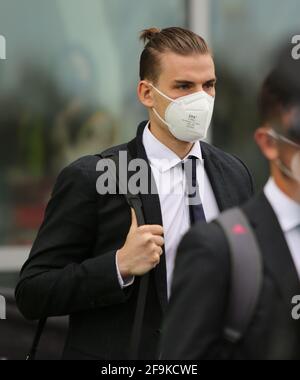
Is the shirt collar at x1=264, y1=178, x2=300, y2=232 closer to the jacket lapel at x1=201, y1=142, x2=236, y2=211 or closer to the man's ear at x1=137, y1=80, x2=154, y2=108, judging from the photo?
the jacket lapel at x1=201, y1=142, x2=236, y2=211

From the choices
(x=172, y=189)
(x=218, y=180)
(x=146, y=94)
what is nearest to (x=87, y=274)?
(x=172, y=189)

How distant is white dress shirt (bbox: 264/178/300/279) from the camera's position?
239 cm

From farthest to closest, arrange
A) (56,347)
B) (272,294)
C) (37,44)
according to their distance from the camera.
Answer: (37,44) → (56,347) → (272,294)

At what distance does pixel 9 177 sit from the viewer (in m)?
6.93

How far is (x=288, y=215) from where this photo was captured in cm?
240

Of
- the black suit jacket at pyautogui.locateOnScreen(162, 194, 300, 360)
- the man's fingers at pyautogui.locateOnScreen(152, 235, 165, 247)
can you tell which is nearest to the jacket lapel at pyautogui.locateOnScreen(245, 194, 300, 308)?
the black suit jacket at pyautogui.locateOnScreen(162, 194, 300, 360)

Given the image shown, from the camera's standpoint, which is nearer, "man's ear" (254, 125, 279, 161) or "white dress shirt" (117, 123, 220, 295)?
"man's ear" (254, 125, 279, 161)

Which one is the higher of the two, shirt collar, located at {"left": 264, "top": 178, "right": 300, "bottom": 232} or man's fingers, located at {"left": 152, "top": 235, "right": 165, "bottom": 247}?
shirt collar, located at {"left": 264, "top": 178, "right": 300, "bottom": 232}

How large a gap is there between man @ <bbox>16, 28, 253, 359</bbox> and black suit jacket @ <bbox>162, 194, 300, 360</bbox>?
2.81ft

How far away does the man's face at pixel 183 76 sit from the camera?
11.6 ft

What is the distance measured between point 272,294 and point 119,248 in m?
1.15
